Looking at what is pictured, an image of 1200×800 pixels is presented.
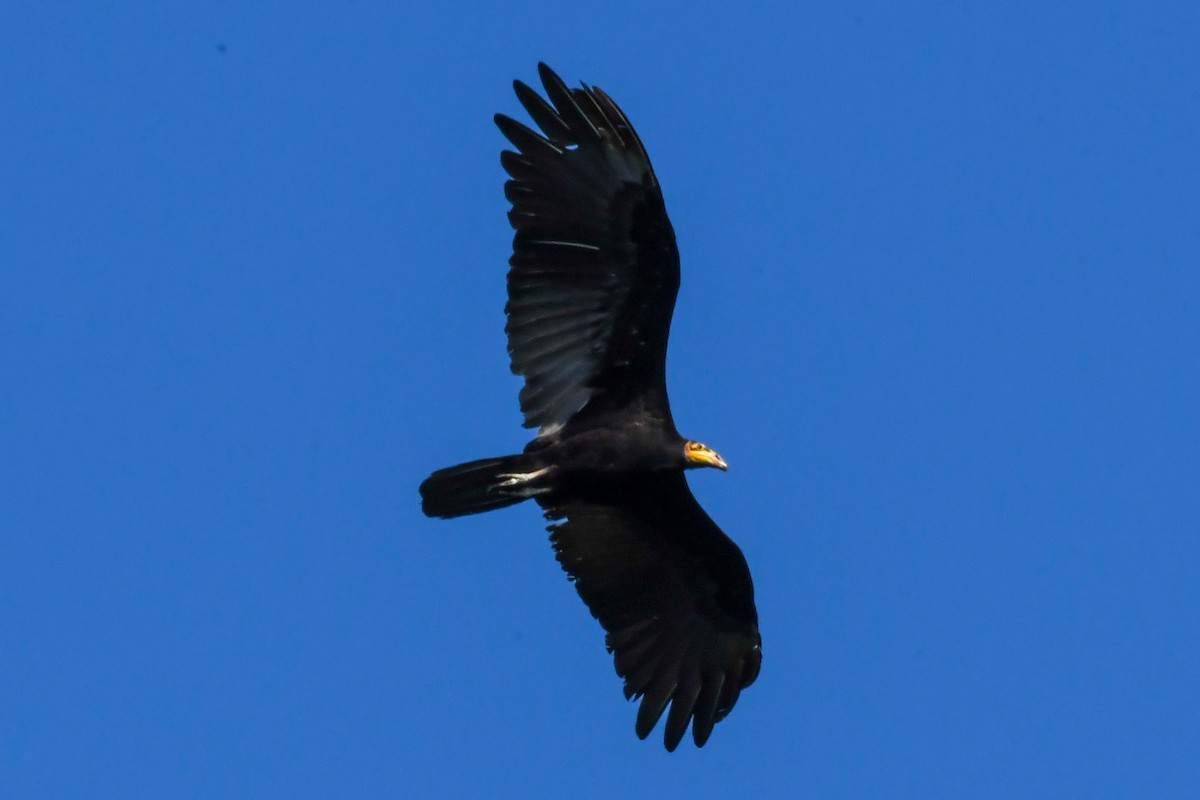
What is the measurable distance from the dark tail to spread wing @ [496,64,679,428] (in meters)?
0.75

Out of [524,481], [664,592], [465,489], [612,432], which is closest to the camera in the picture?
[465,489]

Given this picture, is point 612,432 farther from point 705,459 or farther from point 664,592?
point 664,592

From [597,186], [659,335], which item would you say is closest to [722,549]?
[659,335]

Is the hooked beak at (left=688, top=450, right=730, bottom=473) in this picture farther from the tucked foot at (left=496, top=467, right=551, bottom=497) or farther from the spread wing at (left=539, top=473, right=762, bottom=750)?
the tucked foot at (left=496, top=467, right=551, bottom=497)

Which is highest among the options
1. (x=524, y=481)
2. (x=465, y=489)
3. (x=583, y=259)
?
(x=583, y=259)

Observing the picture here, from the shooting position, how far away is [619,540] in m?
17.6

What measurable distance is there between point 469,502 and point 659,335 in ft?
6.66

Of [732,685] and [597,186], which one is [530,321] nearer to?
[597,186]

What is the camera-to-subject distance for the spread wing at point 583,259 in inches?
659

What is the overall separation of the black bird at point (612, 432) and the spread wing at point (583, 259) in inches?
0.4

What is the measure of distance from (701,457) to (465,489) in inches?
74.3

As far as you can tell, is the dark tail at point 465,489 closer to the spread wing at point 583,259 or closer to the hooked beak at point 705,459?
the spread wing at point 583,259

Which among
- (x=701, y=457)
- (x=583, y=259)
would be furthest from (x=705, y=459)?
(x=583, y=259)

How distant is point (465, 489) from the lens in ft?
54.6
